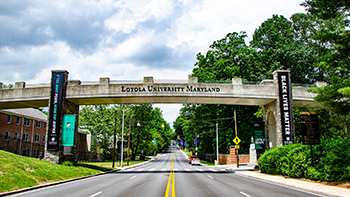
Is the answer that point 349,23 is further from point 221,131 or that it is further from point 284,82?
point 221,131

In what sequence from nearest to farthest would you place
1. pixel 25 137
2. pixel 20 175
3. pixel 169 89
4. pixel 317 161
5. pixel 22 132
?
pixel 20 175
pixel 317 161
pixel 169 89
pixel 22 132
pixel 25 137

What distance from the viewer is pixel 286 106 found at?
23.3 meters

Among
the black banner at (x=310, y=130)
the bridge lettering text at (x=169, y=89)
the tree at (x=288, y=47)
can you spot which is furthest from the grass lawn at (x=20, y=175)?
the tree at (x=288, y=47)

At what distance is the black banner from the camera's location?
14688 mm

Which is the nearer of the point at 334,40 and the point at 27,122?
the point at 334,40

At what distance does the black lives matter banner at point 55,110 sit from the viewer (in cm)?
2288

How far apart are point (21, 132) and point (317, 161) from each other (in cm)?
4309

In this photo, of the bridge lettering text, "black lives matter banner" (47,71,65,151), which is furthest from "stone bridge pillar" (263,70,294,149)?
"black lives matter banner" (47,71,65,151)

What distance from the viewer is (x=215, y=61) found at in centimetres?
4378

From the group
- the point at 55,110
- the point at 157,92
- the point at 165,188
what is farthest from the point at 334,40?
the point at 55,110

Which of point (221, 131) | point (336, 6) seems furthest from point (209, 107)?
point (336, 6)

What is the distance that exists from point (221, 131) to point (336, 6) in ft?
103

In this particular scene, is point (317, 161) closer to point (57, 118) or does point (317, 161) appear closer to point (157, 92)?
point (157, 92)

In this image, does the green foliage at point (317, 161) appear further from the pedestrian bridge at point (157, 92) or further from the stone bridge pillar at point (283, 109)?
the pedestrian bridge at point (157, 92)
